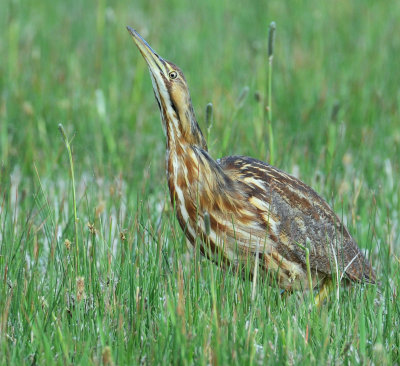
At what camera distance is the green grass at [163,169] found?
105 inches

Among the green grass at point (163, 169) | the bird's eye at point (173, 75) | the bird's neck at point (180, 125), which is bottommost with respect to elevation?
the green grass at point (163, 169)

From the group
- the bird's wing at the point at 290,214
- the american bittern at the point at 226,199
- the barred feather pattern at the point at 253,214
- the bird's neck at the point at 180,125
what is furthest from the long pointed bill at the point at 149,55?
the bird's wing at the point at 290,214

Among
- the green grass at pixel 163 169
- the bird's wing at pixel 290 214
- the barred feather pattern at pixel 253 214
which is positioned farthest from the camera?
the bird's wing at pixel 290 214

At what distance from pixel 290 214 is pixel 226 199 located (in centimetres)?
32

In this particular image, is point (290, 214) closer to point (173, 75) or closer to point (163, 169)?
point (173, 75)

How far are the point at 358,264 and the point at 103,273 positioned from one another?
1.20 m

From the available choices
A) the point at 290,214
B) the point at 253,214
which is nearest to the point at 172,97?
the point at 253,214

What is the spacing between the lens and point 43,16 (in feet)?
24.2

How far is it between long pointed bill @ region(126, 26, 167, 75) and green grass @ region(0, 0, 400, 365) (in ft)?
1.30

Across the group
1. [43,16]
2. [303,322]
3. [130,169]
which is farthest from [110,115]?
[303,322]

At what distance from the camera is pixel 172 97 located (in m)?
3.36

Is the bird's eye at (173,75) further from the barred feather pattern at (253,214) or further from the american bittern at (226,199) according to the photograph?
the barred feather pattern at (253,214)

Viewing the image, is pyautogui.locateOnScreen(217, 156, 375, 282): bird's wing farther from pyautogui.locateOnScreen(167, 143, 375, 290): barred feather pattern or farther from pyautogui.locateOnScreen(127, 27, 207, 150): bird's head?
pyautogui.locateOnScreen(127, 27, 207, 150): bird's head

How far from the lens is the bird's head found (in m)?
3.36
